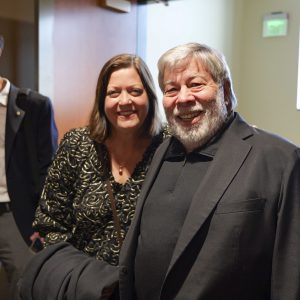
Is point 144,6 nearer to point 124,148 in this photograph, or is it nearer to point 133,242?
point 124,148

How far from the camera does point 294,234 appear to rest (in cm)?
100

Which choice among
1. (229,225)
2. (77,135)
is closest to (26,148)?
(77,135)

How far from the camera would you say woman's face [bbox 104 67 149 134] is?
1.42 metres

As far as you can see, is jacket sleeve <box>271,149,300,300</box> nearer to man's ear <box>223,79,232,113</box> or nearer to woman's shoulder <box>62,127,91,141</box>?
man's ear <box>223,79,232,113</box>

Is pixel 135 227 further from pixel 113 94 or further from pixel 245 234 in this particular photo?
pixel 113 94

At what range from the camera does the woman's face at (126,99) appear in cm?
142

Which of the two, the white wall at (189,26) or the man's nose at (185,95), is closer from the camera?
the man's nose at (185,95)

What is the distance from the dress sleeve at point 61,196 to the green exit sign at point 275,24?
101 inches

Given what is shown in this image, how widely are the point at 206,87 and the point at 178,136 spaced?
0.54ft

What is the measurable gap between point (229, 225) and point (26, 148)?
1.17 m

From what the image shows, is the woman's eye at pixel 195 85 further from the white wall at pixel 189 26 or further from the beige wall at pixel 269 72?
the beige wall at pixel 269 72

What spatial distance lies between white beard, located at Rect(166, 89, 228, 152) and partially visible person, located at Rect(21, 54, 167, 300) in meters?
0.28

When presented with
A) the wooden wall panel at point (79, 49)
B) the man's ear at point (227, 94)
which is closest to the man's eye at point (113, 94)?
the man's ear at point (227, 94)

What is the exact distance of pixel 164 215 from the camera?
3.78 ft
